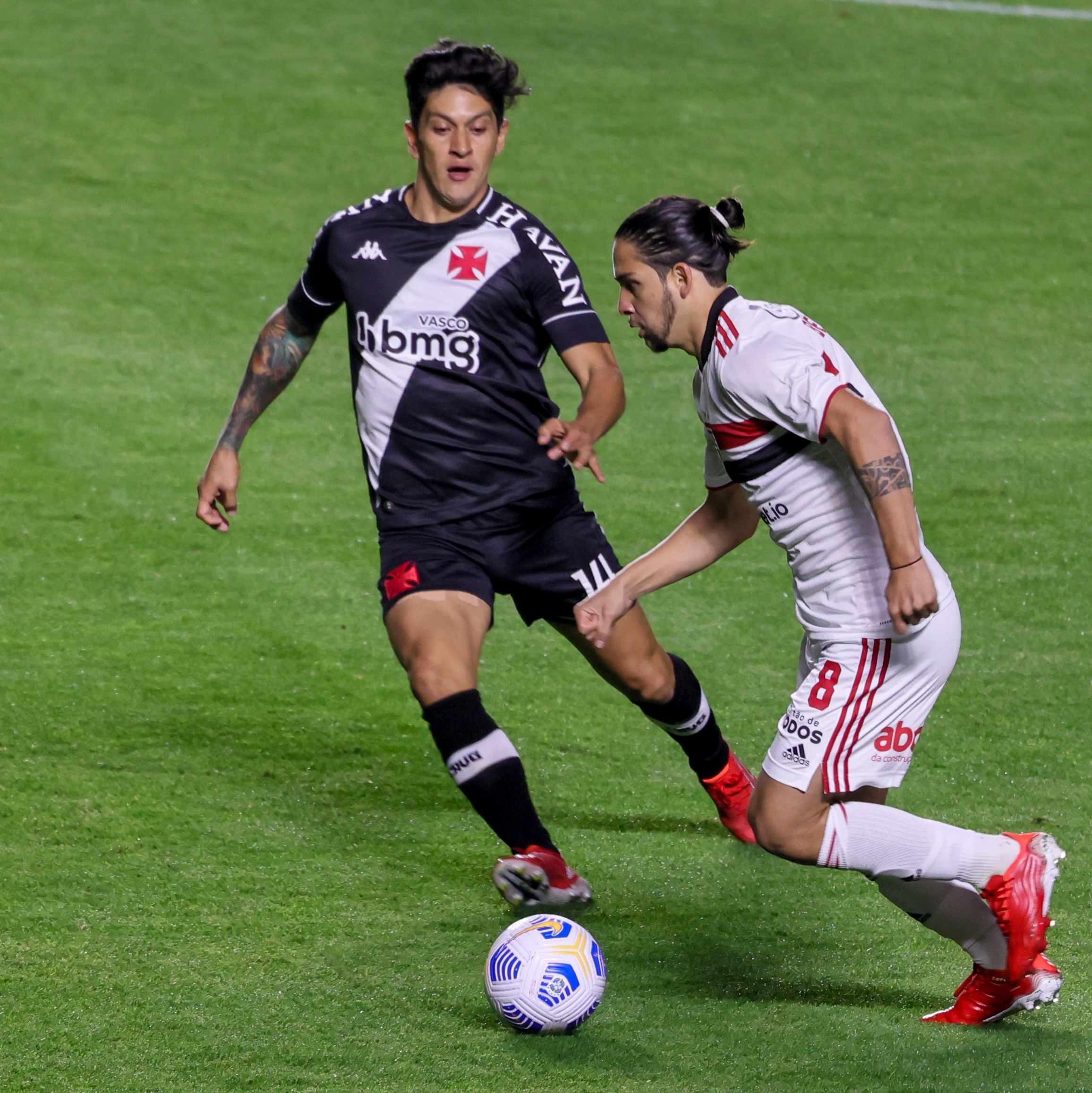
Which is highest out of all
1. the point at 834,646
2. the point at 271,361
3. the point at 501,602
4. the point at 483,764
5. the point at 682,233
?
the point at 682,233

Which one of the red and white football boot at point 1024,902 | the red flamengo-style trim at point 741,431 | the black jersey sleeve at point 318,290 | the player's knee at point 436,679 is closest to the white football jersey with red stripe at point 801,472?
the red flamengo-style trim at point 741,431

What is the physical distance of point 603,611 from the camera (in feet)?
12.5

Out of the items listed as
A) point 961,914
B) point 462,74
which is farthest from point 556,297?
point 961,914

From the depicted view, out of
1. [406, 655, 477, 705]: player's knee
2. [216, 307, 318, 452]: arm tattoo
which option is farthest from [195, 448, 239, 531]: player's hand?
[406, 655, 477, 705]: player's knee

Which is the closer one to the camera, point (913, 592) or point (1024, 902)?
point (913, 592)

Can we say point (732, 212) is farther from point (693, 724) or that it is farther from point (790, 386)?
point (693, 724)

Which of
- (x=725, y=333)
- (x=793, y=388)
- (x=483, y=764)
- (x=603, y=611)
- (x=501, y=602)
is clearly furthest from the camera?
(x=501, y=602)

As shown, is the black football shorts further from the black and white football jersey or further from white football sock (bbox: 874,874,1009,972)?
white football sock (bbox: 874,874,1009,972)

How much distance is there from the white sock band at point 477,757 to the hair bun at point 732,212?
1.42m

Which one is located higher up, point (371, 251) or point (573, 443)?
point (371, 251)

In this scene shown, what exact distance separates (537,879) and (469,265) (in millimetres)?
1701

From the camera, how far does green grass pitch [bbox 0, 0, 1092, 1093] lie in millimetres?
3709

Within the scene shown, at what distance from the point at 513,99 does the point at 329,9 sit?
33.4ft

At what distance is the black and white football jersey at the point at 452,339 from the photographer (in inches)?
175
